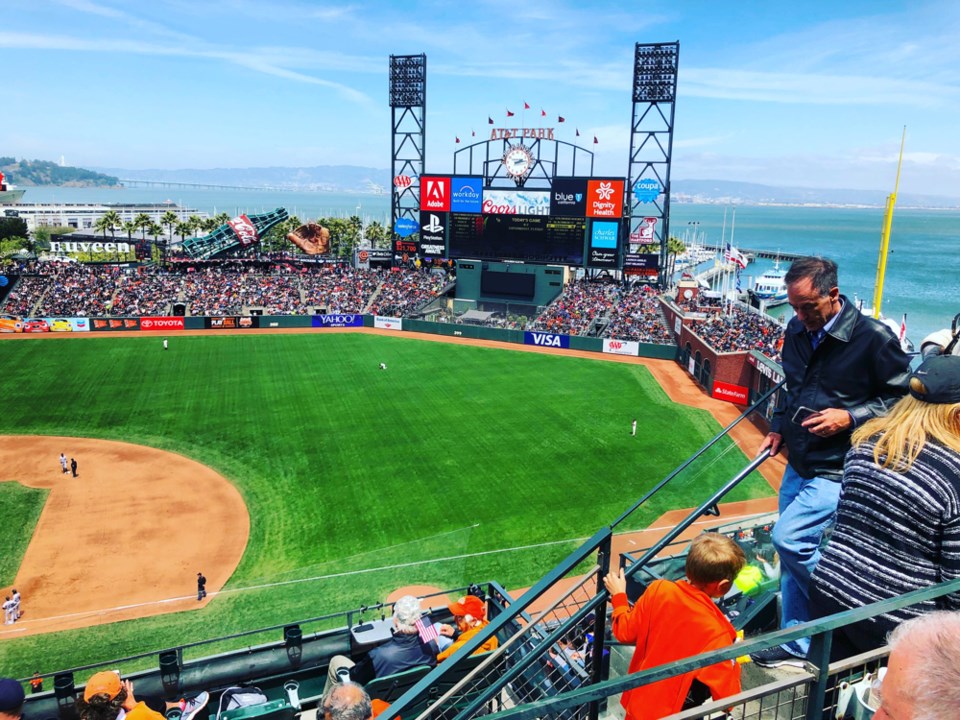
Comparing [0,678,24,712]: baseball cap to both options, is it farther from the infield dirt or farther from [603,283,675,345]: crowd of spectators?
[603,283,675,345]: crowd of spectators

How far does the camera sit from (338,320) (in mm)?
50812

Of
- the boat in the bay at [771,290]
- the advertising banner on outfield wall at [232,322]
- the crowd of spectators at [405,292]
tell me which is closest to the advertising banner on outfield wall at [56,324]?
the advertising banner on outfield wall at [232,322]

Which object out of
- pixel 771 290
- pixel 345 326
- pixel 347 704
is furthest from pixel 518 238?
pixel 347 704

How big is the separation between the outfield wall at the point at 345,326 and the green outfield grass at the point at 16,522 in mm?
27157

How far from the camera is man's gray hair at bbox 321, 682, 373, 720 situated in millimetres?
3781

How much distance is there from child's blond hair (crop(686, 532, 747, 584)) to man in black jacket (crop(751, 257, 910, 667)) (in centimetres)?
58

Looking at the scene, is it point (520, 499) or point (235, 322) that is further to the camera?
point (235, 322)

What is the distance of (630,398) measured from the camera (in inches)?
1308

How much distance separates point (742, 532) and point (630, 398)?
24417mm

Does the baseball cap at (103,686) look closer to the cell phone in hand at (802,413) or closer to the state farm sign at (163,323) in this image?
the cell phone in hand at (802,413)

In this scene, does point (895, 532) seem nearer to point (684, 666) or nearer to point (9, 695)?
point (684, 666)

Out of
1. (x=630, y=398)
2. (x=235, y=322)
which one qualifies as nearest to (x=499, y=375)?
(x=630, y=398)

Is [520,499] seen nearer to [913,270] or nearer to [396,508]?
[396,508]

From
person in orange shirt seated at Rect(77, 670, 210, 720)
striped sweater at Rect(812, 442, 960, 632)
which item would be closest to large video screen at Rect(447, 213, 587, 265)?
person in orange shirt seated at Rect(77, 670, 210, 720)
